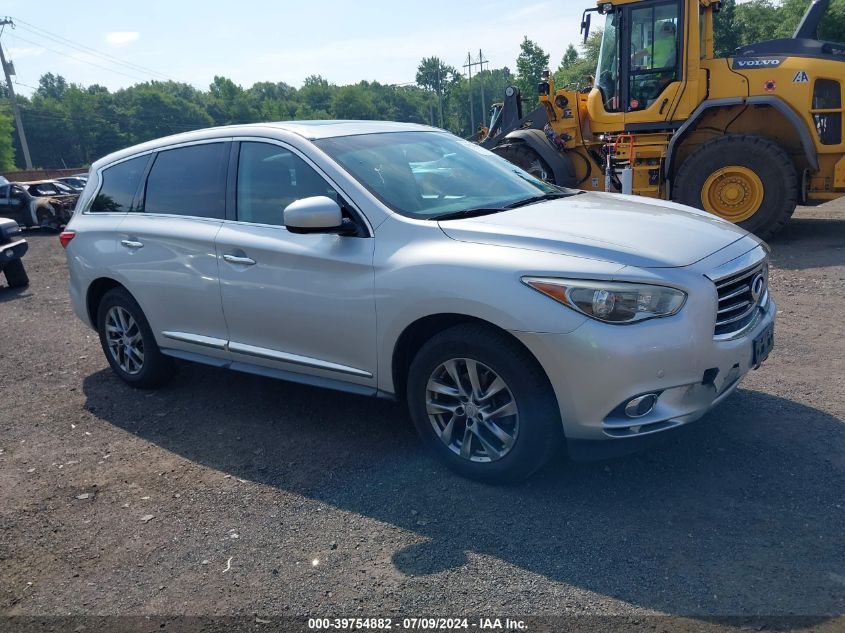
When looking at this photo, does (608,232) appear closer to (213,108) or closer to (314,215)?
(314,215)

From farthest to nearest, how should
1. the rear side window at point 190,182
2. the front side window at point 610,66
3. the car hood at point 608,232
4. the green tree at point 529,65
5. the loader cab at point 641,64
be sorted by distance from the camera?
the green tree at point 529,65
the front side window at point 610,66
the loader cab at point 641,64
the rear side window at point 190,182
the car hood at point 608,232

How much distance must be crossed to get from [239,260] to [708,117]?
8421 millimetres

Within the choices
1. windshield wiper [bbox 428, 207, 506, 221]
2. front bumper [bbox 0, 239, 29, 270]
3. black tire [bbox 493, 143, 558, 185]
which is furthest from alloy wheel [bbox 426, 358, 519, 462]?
front bumper [bbox 0, 239, 29, 270]

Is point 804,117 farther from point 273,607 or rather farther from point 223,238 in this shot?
point 273,607

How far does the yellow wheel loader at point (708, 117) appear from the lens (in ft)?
31.4

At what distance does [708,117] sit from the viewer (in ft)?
33.8

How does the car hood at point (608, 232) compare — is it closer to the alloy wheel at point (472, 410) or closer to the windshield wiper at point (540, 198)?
the windshield wiper at point (540, 198)

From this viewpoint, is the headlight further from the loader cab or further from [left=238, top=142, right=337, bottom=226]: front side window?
the loader cab

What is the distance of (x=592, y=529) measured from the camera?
3.19m

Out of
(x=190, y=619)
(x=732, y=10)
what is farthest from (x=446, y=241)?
(x=732, y=10)

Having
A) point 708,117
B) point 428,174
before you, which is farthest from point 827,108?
point 428,174

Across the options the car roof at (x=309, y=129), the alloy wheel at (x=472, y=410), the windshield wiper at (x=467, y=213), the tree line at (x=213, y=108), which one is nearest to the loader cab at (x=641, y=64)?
the car roof at (x=309, y=129)

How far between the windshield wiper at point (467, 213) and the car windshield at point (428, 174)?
0.6 inches

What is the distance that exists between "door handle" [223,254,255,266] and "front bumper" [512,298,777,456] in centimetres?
182
